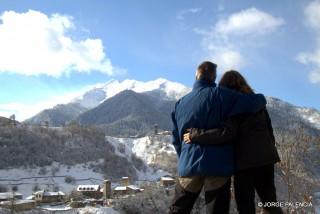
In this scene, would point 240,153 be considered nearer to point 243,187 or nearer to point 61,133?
point 243,187

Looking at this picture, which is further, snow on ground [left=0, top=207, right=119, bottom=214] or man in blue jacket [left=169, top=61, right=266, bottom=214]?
snow on ground [left=0, top=207, right=119, bottom=214]

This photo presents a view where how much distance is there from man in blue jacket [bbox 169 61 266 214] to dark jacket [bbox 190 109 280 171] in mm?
85

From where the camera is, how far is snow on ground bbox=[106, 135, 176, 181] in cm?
9531

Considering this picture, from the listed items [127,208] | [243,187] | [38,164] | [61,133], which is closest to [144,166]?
[61,133]

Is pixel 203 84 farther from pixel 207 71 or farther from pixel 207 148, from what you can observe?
pixel 207 148

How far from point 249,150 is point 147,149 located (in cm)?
12356

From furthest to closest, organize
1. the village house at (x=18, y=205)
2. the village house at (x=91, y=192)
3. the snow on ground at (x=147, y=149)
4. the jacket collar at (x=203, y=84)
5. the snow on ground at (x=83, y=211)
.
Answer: the snow on ground at (x=147, y=149) < the village house at (x=91, y=192) < the snow on ground at (x=83, y=211) < the village house at (x=18, y=205) < the jacket collar at (x=203, y=84)

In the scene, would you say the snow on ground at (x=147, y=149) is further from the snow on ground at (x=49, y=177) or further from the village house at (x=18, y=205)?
the village house at (x=18, y=205)

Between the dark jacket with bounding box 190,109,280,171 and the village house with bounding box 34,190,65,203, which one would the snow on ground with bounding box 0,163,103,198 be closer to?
the village house with bounding box 34,190,65,203

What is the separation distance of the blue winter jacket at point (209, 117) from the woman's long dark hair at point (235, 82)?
0.17m

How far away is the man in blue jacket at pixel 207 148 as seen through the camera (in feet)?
14.3

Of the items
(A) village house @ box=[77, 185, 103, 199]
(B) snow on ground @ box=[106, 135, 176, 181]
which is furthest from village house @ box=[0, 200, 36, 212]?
(B) snow on ground @ box=[106, 135, 176, 181]

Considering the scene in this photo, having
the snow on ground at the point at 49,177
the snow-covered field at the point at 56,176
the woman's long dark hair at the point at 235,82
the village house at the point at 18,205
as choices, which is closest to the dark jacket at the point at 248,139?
the woman's long dark hair at the point at 235,82

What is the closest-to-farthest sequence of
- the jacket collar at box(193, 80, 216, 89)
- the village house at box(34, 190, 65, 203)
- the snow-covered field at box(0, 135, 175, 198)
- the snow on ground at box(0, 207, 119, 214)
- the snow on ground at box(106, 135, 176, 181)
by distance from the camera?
the jacket collar at box(193, 80, 216, 89) → the snow on ground at box(0, 207, 119, 214) → the village house at box(34, 190, 65, 203) → the snow-covered field at box(0, 135, 175, 198) → the snow on ground at box(106, 135, 176, 181)
